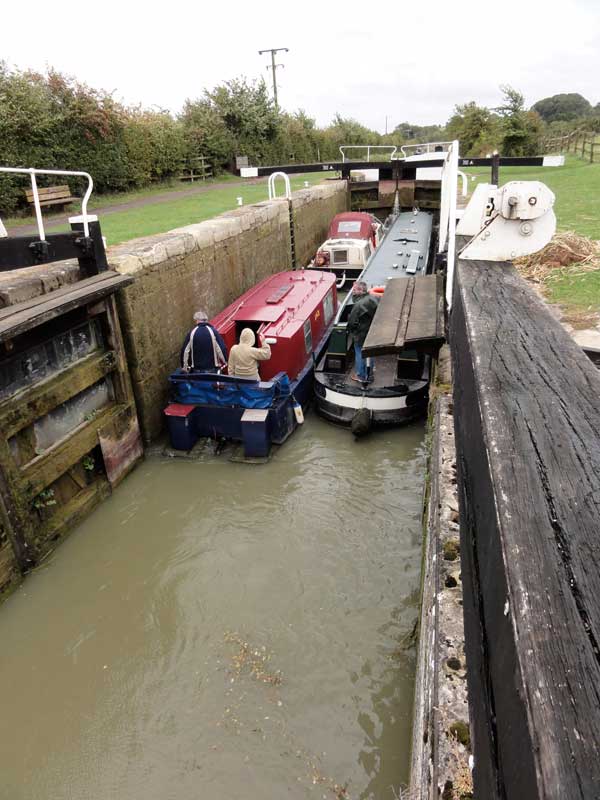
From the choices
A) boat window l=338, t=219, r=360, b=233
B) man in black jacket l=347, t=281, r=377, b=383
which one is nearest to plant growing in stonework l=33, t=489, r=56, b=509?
man in black jacket l=347, t=281, r=377, b=383

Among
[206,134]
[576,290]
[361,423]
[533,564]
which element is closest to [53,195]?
[361,423]

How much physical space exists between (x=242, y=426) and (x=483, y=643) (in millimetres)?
6636

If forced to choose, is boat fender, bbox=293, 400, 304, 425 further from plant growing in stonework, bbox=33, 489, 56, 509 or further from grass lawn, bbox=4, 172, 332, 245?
grass lawn, bbox=4, 172, 332, 245

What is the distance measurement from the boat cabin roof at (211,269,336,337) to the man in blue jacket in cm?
80

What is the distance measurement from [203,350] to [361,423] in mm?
2619

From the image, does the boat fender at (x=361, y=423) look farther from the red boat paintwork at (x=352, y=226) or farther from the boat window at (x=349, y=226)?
the boat window at (x=349, y=226)

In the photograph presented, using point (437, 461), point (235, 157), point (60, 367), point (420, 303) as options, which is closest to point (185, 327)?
point (60, 367)

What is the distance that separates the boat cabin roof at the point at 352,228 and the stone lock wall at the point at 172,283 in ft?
12.7

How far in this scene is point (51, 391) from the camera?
6.32 meters

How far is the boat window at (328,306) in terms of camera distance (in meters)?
11.1

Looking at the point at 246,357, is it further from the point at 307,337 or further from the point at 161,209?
→ the point at 161,209

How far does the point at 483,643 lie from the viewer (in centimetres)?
141

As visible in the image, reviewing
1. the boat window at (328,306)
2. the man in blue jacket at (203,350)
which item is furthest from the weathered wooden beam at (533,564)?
the boat window at (328,306)

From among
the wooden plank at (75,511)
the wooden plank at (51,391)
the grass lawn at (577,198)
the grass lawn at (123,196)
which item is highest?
the grass lawn at (123,196)
